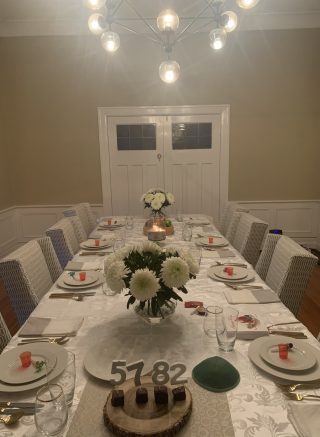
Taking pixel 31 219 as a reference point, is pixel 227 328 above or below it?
above

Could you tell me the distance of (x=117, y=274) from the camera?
1373 millimetres

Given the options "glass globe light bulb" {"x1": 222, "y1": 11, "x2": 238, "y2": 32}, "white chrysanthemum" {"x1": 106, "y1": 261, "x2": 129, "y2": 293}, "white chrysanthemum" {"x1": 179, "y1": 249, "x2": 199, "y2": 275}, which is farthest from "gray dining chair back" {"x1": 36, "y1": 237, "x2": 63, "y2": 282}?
"glass globe light bulb" {"x1": 222, "y1": 11, "x2": 238, "y2": 32}

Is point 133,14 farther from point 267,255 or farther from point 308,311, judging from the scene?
point 308,311

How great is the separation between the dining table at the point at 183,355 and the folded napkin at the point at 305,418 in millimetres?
18

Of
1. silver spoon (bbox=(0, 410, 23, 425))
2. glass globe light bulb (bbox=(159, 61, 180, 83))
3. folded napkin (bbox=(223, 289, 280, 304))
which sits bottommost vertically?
silver spoon (bbox=(0, 410, 23, 425))

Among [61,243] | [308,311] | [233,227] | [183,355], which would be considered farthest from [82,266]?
[308,311]

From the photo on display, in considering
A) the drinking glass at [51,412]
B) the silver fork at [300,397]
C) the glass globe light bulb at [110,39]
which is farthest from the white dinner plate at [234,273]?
the glass globe light bulb at [110,39]

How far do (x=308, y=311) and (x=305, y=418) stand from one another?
2.61 meters

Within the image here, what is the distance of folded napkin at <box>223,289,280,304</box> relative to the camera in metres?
1.69

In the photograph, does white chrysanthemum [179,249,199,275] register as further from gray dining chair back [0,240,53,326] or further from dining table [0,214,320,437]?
gray dining chair back [0,240,53,326]

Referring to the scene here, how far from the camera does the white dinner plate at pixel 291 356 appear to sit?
45.4 inches

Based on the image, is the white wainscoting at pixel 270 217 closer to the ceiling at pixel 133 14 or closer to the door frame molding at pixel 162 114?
the door frame molding at pixel 162 114

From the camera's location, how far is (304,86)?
4.97 meters

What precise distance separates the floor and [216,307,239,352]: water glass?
77.6 inches
